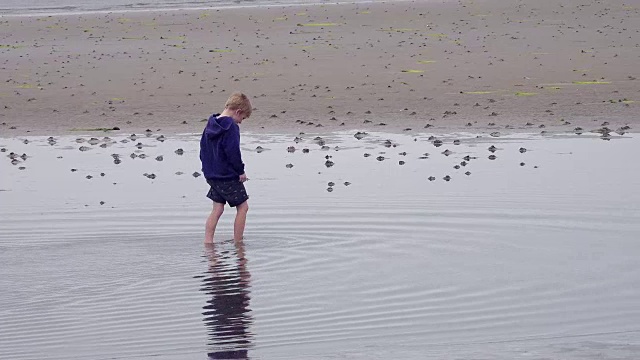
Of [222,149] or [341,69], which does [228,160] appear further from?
[341,69]

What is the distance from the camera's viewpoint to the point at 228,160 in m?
10.5

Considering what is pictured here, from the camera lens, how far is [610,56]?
22703 mm

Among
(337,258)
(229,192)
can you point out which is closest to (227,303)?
(337,258)

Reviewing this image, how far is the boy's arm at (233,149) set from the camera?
34.0 feet

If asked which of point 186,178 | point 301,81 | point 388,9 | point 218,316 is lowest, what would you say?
point 218,316

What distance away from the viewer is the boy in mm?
10383

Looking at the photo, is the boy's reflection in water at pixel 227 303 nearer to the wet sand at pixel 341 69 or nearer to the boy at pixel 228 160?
the boy at pixel 228 160

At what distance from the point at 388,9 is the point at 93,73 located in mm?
9993

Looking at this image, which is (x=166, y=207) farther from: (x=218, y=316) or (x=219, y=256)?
(x=218, y=316)

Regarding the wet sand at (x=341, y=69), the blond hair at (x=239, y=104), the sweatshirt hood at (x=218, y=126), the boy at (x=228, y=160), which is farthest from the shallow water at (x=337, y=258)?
the wet sand at (x=341, y=69)

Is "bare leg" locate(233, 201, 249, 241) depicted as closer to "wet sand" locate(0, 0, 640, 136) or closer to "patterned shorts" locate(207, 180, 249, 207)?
"patterned shorts" locate(207, 180, 249, 207)

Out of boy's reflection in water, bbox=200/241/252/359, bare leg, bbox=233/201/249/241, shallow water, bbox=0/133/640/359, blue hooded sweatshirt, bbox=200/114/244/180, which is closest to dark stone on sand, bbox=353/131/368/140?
shallow water, bbox=0/133/640/359

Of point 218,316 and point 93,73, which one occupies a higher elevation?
point 93,73

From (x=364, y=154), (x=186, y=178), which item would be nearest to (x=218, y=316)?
(x=186, y=178)
